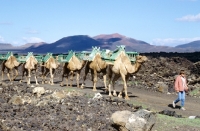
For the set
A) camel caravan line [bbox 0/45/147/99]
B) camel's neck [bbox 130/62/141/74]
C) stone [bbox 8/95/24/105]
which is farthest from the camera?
camel caravan line [bbox 0/45/147/99]

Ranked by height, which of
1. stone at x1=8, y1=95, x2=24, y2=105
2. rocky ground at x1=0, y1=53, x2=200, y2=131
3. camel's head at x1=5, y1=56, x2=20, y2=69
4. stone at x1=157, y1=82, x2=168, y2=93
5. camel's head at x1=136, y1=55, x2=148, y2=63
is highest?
camel's head at x1=136, y1=55, x2=148, y2=63

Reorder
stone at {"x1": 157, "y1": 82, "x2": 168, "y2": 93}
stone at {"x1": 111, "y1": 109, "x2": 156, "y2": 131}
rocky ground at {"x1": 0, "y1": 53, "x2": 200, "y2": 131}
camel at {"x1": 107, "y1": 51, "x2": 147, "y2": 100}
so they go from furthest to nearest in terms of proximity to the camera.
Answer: stone at {"x1": 157, "y1": 82, "x2": 168, "y2": 93} < camel at {"x1": 107, "y1": 51, "x2": 147, "y2": 100} < rocky ground at {"x1": 0, "y1": 53, "x2": 200, "y2": 131} < stone at {"x1": 111, "y1": 109, "x2": 156, "y2": 131}

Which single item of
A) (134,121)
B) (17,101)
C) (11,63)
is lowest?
(134,121)

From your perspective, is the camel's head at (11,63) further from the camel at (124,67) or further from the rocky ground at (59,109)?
the camel at (124,67)

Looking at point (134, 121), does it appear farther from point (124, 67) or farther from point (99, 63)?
point (99, 63)

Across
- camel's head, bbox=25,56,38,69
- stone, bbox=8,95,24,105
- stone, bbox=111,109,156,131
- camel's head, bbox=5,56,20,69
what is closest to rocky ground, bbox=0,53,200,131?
stone, bbox=8,95,24,105

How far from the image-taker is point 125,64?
2005 centimetres

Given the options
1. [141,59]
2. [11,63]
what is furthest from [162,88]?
[11,63]

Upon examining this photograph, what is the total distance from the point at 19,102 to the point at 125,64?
6.05 m

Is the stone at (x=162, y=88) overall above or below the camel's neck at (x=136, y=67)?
below

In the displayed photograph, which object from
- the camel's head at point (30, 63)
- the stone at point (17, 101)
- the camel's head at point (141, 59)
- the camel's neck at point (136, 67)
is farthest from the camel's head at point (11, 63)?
the stone at point (17, 101)

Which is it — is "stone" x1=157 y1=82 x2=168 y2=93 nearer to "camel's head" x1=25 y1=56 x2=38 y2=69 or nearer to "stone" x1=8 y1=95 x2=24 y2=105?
"camel's head" x1=25 y1=56 x2=38 y2=69

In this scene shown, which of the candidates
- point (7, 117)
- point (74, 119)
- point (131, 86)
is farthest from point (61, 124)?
point (131, 86)

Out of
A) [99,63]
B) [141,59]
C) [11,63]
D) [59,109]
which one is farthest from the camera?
[11,63]
